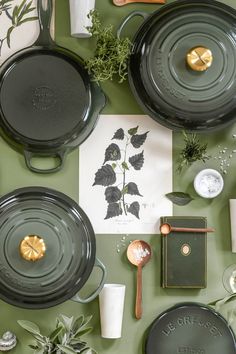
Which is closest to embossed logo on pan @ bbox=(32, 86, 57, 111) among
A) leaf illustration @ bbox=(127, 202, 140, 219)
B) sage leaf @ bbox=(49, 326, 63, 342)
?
leaf illustration @ bbox=(127, 202, 140, 219)

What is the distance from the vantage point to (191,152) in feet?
8.59

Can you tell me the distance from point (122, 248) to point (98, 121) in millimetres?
539

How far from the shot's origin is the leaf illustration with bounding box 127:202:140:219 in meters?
2.66

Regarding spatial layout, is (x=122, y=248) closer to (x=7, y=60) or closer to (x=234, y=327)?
(x=234, y=327)

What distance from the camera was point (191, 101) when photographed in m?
2.58

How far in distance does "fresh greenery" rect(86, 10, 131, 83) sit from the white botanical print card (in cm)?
20

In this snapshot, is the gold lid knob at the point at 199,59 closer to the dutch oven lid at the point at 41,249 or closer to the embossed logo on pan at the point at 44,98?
the embossed logo on pan at the point at 44,98

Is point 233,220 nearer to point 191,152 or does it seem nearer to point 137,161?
point 191,152

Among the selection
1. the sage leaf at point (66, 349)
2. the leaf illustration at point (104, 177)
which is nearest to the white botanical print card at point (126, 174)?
the leaf illustration at point (104, 177)

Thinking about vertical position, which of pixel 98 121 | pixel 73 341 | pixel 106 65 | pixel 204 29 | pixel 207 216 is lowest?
pixel 73 341

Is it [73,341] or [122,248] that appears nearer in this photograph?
[73,341]

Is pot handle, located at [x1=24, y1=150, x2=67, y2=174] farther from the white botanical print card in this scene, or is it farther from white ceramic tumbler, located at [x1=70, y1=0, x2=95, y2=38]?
white ceramic tumbler, located at [x1=70, y1=0, x2=95, y2=38]

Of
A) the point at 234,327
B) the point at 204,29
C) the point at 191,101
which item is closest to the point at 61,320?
the point at 234,327

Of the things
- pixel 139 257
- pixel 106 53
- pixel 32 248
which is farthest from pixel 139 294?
pixel 106 53
